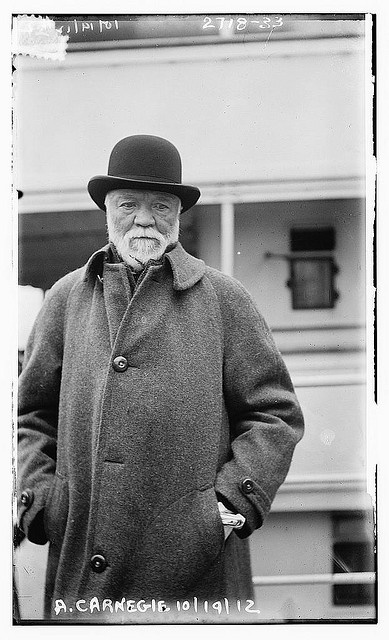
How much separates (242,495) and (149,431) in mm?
302

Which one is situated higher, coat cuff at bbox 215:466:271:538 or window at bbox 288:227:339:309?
window at bbox 288:227:339:309

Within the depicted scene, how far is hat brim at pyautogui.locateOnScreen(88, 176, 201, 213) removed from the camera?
1928 mm

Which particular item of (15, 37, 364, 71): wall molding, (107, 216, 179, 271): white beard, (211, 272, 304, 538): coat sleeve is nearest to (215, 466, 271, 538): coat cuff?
(211, 272, 304, 538): coat sleeve

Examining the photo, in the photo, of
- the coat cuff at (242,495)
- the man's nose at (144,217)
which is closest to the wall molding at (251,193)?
the man's nose at (144,217)

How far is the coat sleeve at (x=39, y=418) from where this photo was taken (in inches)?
77.2

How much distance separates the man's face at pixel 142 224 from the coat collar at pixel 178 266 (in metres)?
0.03

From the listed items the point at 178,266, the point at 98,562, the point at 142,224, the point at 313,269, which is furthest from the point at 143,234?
the point at 98,562

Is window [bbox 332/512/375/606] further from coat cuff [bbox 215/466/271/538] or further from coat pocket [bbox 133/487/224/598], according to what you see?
coat pocket [bbox 133/487/224/598]

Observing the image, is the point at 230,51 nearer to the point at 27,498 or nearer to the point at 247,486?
the point at 247,486

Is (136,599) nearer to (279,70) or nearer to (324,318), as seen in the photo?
(324,318)

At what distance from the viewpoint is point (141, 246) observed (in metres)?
1.93

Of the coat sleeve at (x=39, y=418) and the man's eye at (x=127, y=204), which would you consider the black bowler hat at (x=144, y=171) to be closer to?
the man's eye at (x=127, y=204)

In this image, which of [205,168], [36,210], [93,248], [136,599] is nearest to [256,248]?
[205,168]

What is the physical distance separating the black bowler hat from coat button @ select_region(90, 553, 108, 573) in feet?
3.06
